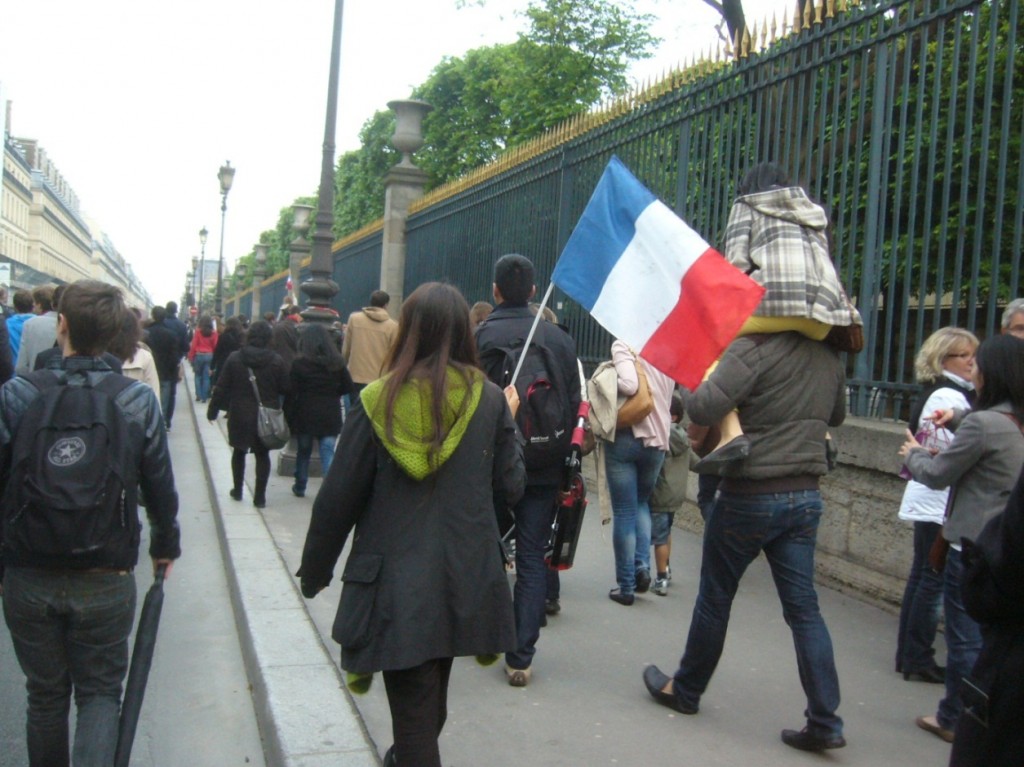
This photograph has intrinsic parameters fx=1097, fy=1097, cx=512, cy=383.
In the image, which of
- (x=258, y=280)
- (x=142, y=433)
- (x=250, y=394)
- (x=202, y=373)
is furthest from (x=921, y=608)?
(x=258, y=280)

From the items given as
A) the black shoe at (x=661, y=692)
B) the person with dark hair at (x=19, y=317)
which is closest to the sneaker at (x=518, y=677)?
the black shoe at (x=661, y=692)

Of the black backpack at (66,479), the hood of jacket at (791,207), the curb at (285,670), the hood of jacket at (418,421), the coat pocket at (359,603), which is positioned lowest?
the curb at (285,670)

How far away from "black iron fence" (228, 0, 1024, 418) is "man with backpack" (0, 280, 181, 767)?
160 centimetres

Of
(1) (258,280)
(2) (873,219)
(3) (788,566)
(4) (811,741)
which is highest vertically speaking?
(1) (258,280)

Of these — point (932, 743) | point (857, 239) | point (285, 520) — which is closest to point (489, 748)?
point (932, 743)

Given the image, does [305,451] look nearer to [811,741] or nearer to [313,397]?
[313,397]

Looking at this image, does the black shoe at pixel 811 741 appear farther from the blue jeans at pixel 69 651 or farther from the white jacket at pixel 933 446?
the blue jeans at pixel 69 651

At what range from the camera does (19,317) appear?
9.03m

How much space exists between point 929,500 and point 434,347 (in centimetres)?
264

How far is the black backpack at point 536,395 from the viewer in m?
4.67

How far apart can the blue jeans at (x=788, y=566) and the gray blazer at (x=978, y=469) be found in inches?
18.4

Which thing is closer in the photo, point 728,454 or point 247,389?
point 728,454

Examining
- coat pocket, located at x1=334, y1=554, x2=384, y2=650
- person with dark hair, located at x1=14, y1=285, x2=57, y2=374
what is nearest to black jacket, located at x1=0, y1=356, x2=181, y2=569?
coat pocket, located at x1=334, y1=554, x2=384, y2=650

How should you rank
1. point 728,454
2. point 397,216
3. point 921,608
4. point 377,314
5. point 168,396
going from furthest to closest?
point 397,216 < point 168,396 < point 377,314 < point 921,608 < point 728,454
